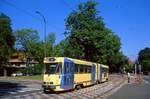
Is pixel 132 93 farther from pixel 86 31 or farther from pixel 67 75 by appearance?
pixel 86 31

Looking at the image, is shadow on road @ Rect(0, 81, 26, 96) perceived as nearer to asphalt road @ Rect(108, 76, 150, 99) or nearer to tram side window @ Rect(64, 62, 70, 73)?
tram side window @ Rect(64, 62, 70, 73)

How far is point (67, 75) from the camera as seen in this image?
31.6m

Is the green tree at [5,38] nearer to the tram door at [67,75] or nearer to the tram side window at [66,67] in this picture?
the tram door at [67,75]

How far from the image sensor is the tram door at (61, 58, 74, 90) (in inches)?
1211

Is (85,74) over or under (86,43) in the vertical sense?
under

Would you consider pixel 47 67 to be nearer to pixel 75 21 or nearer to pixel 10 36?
pixel 10 36

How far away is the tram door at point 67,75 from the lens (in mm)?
30766

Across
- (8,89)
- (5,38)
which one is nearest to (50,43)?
(5,38)

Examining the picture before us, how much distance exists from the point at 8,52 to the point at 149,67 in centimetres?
13099

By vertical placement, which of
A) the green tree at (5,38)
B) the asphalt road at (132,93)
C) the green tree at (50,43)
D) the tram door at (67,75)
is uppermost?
the green tree at (50,43)

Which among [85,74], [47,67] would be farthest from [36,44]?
[47,67]

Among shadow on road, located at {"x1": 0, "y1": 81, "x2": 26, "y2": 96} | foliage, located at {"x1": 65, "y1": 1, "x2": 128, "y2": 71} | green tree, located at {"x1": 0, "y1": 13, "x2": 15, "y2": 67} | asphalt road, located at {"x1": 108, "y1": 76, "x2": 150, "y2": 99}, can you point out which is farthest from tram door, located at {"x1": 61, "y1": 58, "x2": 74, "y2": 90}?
foliage, located at {"x1": 65, "y1": 1, "x2": 128, "y2": 71}

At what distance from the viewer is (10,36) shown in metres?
48.8

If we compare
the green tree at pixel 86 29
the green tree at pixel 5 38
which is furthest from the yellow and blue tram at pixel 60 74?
the green tree at pixel 86 29
